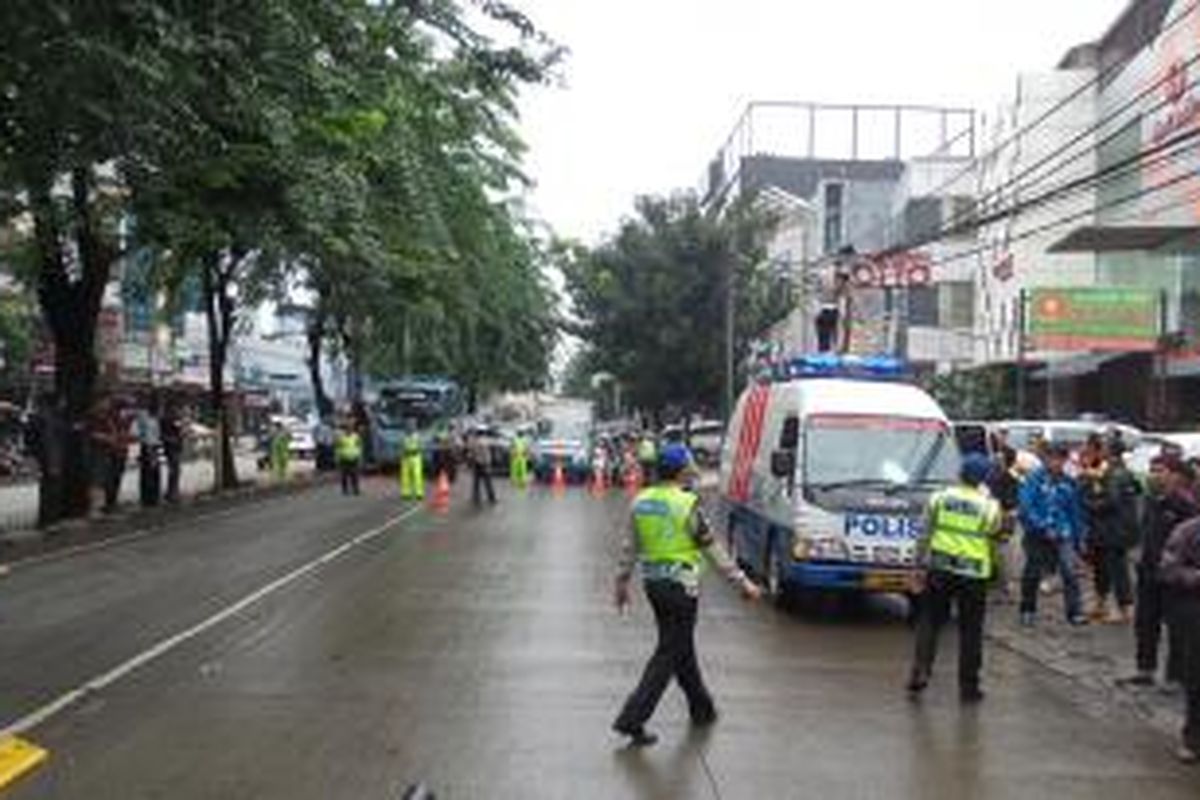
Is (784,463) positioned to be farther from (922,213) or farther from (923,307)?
(923,307)

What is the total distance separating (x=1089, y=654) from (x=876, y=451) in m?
3.99

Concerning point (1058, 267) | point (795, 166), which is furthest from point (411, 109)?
point (795, 166)

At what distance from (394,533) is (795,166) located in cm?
7030

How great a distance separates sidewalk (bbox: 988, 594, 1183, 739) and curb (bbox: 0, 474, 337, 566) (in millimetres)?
11148

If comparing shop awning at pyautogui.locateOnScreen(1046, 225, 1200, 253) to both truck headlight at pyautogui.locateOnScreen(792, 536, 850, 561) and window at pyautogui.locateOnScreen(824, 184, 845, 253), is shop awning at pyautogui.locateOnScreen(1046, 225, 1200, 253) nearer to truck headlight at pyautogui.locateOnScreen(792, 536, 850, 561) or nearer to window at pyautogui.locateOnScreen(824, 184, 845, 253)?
truck headlight at pyautogui.locateOnScreen(792, 536, 850, 561)

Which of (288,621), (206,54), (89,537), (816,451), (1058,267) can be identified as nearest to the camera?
(206,54)

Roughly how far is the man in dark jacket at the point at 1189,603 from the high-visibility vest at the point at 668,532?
8.96 ft

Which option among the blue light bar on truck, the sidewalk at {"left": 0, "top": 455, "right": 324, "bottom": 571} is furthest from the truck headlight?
the sidewalk at {"left": 0, "top": 455, "right": 324, "bottom": 571}

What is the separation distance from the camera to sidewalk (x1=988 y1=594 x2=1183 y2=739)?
48.7 feet

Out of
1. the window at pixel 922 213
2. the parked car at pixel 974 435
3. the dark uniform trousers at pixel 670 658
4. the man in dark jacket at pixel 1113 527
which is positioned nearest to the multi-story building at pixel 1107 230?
the window at pixel 922 213

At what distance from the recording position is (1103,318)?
49.7 metres

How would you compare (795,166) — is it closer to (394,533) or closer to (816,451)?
(394,533)

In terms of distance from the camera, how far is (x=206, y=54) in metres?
15.8

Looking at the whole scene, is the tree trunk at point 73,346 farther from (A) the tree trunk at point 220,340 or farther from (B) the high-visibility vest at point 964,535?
(B) the high-visibility vest at point 964,535
